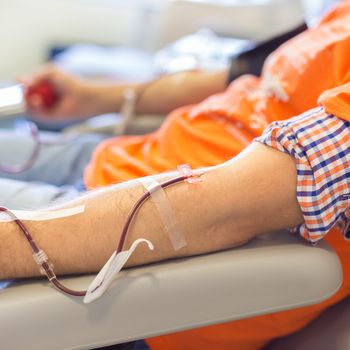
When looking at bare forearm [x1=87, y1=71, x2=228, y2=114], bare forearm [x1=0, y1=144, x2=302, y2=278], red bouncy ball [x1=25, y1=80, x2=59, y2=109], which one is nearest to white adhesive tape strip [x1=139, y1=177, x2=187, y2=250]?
bare forearm [x1=0, y1=144, x2=302, y2=278]

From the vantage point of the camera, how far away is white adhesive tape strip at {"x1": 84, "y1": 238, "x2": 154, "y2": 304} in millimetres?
535

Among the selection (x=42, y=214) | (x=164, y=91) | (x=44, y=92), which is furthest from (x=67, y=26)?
(x=42, y=214)

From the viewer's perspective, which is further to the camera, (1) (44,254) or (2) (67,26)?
(2) (67,26)

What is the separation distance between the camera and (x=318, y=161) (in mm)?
582

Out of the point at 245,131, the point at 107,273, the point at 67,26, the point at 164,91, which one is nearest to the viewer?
the point at 107,273

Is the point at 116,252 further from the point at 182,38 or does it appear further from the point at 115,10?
the point at 115,10

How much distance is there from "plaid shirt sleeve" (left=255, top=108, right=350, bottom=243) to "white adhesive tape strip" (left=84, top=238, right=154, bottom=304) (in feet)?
0.62

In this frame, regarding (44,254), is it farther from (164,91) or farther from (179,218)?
(164,91)

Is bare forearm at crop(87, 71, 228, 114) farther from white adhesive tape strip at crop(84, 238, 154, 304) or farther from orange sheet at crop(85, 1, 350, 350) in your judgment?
white adhesive tape strip at crop(84, 238, 154, 304)

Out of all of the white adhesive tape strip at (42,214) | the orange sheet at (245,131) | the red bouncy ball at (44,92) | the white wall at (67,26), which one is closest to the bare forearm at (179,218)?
the white adhesive tape strip at (42,214)

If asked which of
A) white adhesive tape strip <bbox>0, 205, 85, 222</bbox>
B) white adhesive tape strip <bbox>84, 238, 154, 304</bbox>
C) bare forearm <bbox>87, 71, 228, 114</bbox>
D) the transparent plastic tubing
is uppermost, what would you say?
white adhesive tape strip <bbox>0, 205, 85, 222</bbox>

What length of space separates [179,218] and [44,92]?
990 millimetres

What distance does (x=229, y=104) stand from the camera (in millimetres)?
1014

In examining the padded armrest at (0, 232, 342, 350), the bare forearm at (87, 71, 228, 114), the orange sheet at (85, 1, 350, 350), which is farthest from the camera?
the bare forearm at (87, 71, 228, 114)
